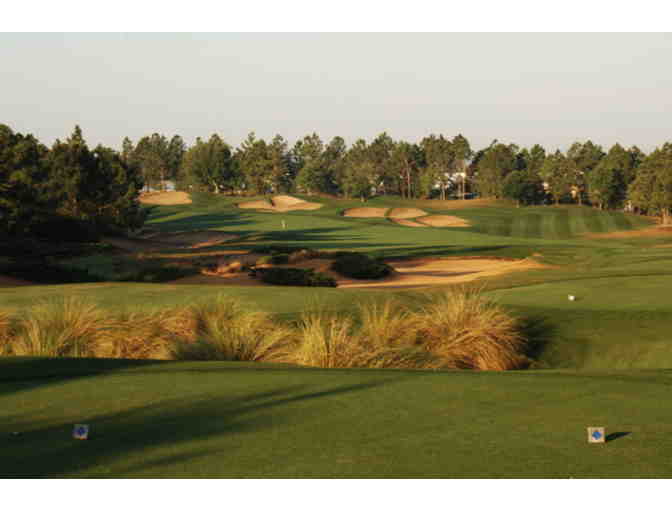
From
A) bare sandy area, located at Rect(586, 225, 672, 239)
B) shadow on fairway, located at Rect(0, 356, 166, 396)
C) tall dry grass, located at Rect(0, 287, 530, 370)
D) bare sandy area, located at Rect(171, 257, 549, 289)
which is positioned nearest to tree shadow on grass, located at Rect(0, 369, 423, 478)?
shadow on fairway, located at Rect(0, 356, 166, 396)

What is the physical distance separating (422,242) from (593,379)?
144ft

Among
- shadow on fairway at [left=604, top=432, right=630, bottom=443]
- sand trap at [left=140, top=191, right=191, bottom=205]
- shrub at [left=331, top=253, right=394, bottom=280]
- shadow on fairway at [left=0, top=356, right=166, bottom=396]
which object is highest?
sand trap at [left=140, top=191, right=191, bottom=205]

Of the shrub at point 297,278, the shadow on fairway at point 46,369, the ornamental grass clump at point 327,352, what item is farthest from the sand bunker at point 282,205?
the shadow on fairway at point 46,369

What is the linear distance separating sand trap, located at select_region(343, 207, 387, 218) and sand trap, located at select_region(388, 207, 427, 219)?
1.14m

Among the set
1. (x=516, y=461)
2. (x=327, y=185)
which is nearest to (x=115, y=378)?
(x=516, y=461)

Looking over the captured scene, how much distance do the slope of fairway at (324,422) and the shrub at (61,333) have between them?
2126mm

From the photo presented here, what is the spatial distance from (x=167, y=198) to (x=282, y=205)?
17324 millimetres

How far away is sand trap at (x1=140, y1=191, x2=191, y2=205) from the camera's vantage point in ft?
326

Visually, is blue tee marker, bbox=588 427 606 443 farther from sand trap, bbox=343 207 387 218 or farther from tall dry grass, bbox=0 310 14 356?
sand trap, bbox=343 207 387 218

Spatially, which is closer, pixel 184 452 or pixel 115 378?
pixel 184 452

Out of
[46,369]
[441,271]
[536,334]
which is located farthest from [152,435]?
[441,271]

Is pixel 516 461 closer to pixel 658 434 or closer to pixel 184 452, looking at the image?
pixel 658 434

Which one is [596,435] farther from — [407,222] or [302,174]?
[302,174]

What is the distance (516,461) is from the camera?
4.49 m
